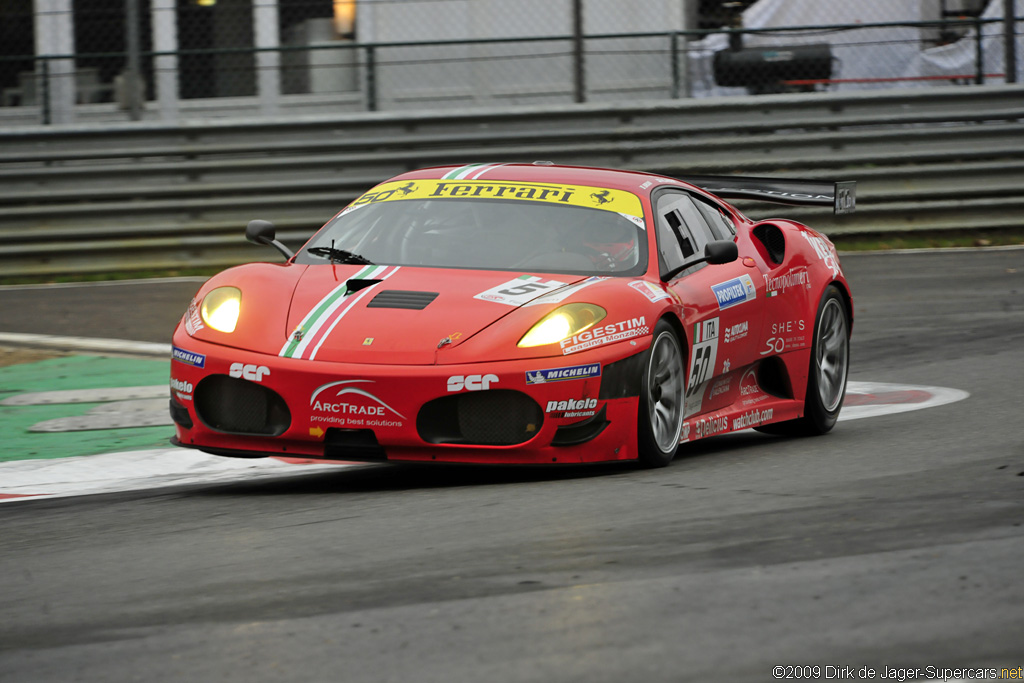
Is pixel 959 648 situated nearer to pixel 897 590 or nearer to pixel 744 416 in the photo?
pixel 897 590

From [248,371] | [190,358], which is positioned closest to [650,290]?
[248,371]

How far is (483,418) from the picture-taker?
208 inches

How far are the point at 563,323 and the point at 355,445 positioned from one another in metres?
0.88

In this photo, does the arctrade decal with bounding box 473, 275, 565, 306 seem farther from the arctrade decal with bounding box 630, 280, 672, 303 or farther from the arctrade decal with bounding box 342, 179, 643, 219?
the arctrade decal with bounding box 342, 179, 643, 219

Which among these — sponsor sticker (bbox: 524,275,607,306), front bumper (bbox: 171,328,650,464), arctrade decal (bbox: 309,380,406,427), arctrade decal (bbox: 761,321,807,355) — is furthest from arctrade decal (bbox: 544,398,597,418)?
arctrade decal (bbox: 761,321,807,355)

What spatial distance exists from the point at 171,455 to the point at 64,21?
9.67 m

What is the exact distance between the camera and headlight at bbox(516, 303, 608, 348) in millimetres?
5359

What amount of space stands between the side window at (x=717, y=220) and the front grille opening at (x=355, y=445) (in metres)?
2.44

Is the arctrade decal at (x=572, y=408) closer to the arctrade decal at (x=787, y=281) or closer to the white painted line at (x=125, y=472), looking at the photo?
the white painted line at (x=125, y=472)

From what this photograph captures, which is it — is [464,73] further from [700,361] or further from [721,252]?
[700,361]

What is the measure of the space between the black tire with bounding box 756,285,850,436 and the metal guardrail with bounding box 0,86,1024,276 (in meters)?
7.35

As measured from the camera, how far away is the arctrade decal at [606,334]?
5.37 meters

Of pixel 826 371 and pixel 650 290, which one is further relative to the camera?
pixel 826 371

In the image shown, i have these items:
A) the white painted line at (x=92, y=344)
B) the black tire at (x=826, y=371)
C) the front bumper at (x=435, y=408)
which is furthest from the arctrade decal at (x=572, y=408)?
the white painted line at (x=92, y=344)
